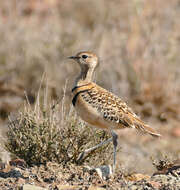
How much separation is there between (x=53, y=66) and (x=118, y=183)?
6.57 metres

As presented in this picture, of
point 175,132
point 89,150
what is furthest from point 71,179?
point 175,132

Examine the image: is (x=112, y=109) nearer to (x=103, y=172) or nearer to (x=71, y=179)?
(x=103, y=172)

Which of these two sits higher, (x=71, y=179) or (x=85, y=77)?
(x=85, y=77)

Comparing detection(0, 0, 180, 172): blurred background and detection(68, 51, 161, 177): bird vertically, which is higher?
detection(0, 0, 180, 172): blurred background

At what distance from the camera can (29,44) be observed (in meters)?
11.1

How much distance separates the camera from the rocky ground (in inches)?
166

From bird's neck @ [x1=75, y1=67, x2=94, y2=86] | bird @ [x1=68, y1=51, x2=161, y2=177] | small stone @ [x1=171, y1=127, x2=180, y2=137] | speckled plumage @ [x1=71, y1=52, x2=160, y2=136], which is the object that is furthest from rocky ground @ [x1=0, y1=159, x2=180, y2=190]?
small stone @ [x1=171, y1=127, x2=180, y2=137]

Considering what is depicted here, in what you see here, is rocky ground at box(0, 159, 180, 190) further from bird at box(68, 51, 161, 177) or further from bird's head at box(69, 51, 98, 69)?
bird's head at box(69, 51, 98, 69)

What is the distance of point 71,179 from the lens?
180 inches

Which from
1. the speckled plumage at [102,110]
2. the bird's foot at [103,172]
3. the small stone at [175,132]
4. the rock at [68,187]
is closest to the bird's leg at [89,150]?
the speckled plumage at [102,110]

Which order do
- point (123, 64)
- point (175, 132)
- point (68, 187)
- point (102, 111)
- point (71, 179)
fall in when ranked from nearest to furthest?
1. point (68, 187)
2. point (71, 179)
3. point (102, 111)
4. point (175, 132)
5. point (123, 64)

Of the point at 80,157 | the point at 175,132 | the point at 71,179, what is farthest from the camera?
the point at 175,132

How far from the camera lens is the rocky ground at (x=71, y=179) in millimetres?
4215

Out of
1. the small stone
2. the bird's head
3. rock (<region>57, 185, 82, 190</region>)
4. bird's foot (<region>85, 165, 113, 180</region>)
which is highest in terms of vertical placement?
the bird's head
